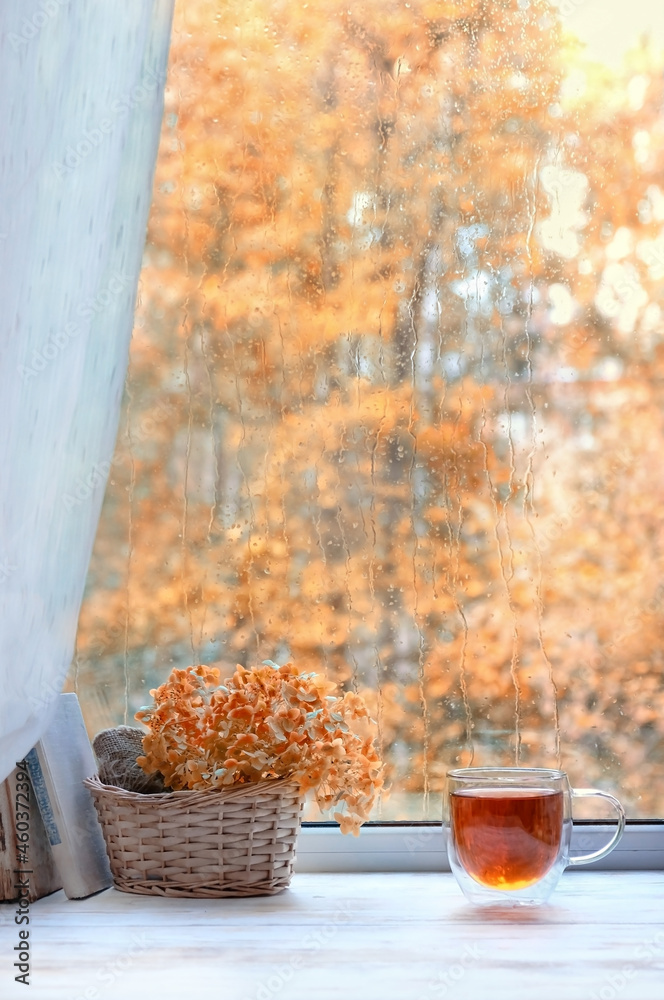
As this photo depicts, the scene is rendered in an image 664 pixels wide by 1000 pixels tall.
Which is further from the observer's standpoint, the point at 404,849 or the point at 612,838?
the point at 404,849

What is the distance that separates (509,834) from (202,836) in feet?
1.00

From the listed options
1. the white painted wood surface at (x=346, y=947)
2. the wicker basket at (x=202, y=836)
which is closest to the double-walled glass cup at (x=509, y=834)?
the white painted wood surface at (x=346, y=947)

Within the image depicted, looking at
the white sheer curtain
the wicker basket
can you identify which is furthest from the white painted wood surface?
the white sheer curtain

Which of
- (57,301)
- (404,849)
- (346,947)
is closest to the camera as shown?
(346,947)

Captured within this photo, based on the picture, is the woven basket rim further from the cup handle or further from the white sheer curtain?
the cup handle

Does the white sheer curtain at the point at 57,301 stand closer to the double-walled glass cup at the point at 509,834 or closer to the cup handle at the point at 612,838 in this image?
the double-walled glass cup at the point at 509,834

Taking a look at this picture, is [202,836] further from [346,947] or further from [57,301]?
[57,301]

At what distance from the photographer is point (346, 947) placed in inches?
34.8

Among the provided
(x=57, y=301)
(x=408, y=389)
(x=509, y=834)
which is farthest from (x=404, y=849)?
(x=57, y=301)

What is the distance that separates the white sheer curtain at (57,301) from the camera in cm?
95

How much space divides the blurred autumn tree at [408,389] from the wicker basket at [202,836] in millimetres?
228

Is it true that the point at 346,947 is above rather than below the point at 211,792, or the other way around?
below

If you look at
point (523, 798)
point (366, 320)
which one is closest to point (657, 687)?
point (523, 798)

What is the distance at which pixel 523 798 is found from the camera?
38.4 inches
